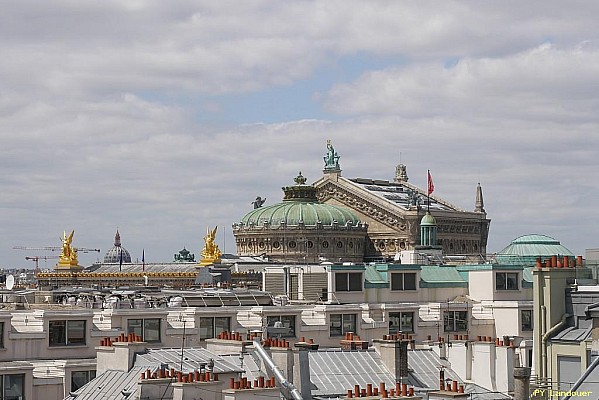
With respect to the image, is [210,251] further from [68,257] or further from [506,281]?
[506,281]

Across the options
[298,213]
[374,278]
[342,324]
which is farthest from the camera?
[298,213]

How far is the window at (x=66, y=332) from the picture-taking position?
53.2 metres

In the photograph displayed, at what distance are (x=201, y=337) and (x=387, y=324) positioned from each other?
12.6 m

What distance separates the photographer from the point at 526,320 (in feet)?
242

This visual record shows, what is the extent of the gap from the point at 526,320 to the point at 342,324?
13.1 m

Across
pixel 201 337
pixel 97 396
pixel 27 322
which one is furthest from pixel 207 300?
pixel 97 396

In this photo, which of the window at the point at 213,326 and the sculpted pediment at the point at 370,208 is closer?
the window at the point at 213,326

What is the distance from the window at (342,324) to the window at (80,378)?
A: 15.9 meters

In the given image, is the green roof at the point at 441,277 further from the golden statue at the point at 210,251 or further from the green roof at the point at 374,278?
the golden statue at the point at 210,251

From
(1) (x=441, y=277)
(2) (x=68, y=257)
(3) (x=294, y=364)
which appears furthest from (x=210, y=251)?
(3) (x=294, y=364)

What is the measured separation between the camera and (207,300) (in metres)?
64.8

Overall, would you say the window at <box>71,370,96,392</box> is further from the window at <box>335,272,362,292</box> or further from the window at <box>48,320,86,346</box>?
the window at <box>335,272,362,292</box>

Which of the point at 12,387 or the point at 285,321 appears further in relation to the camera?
the point at 285,321

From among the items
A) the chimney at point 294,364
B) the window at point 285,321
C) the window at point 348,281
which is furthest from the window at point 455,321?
the chimney at point 294,364
